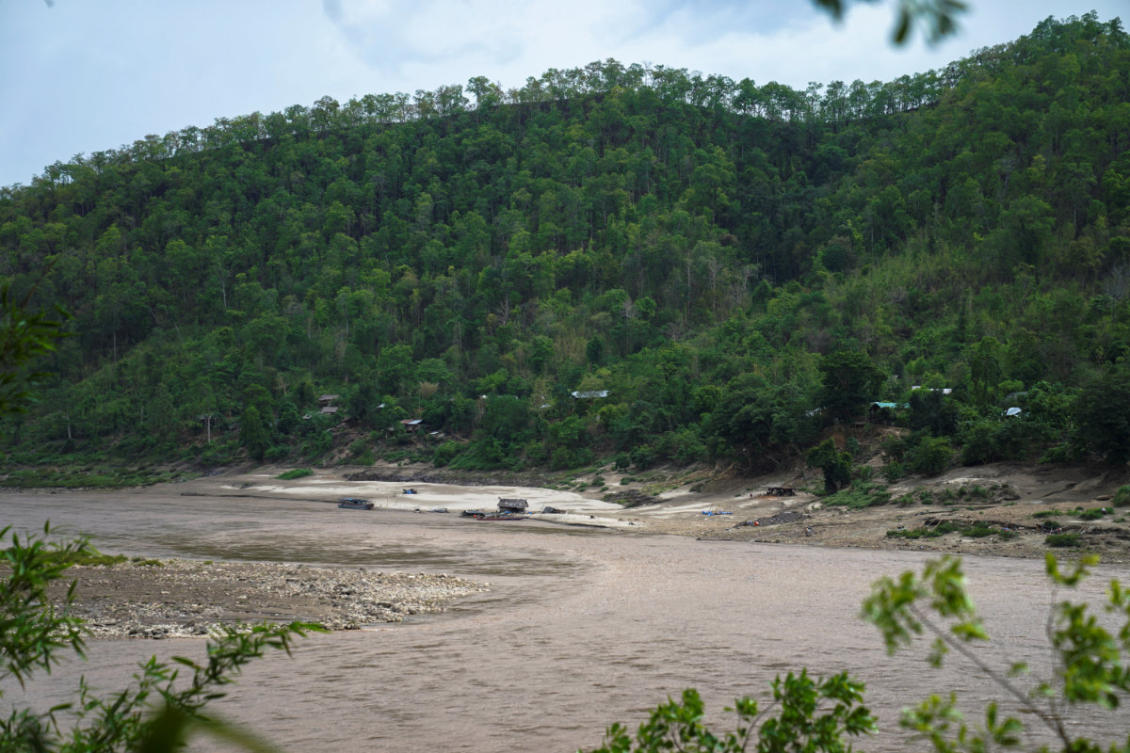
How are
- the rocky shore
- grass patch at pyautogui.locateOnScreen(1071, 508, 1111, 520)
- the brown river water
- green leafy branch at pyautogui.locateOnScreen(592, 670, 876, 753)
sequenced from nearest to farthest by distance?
green leafy branch at pyautogui.locateOnScreen(592, 670, 876, 753) < the brown river water < the rocky shore < grass patch at pyautogui.locateOnScreen(1071, 508, 1111, 520)

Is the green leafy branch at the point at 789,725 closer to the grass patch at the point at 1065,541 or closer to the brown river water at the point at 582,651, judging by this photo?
the brown river water at the point at 582,651

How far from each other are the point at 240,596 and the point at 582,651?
27.0 feet

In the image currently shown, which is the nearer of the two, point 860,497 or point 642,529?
point 860,497

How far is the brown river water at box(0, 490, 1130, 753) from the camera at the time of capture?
10023 mm

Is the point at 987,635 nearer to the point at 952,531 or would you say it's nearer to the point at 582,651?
the point at 582,651

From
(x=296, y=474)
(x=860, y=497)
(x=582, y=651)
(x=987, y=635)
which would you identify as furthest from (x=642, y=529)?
(x=296, y=474)

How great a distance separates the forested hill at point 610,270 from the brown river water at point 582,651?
13444 millimetres

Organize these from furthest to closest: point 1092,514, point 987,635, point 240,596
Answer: point 1092,514 < point 240,596 < point 987,635

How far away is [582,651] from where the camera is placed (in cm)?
1356

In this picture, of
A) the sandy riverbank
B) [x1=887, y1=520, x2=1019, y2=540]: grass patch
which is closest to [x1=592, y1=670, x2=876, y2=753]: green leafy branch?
the sandy riverbank

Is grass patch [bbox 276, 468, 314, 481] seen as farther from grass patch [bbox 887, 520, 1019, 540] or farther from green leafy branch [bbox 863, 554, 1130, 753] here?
green leafy branch [bbox 863, 554, 1130, 753]

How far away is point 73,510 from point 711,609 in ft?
123

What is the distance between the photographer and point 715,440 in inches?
1572

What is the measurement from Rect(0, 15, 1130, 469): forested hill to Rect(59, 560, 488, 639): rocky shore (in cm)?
1473
